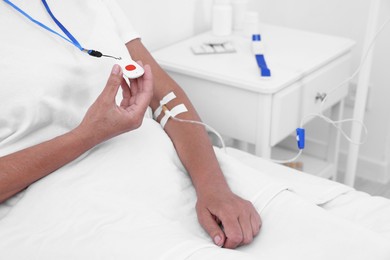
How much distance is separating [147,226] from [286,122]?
0.77 meters

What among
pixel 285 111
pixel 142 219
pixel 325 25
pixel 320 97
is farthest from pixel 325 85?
pixel 142 219

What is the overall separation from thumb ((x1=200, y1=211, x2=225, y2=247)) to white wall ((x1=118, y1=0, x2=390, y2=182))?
90cm

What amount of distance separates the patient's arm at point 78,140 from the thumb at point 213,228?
0.22 meters

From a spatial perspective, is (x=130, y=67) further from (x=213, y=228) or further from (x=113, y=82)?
(x=213, y=228)

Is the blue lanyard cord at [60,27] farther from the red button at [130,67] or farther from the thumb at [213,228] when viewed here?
the thumb at [213,228]

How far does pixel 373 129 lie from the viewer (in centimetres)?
225

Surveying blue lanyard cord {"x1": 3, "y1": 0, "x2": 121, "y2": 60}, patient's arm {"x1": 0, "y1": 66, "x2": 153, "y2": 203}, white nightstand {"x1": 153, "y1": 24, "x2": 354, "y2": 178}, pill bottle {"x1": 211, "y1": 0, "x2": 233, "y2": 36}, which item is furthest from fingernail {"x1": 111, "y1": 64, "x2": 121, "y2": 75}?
pill bottle {"x1": 211, "y1": 0, "x2": 233, "y2": 36}

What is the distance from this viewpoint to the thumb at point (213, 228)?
1.01 metres

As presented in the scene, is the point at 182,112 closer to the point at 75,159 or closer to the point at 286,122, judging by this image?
the point at 75,159

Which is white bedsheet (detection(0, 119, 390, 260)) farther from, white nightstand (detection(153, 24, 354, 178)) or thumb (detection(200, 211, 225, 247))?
white nightstand (detection(153, 24, 354, 178))

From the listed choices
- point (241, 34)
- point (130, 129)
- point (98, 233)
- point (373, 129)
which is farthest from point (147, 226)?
point (373, 129)

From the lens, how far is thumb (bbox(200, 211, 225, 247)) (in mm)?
1007

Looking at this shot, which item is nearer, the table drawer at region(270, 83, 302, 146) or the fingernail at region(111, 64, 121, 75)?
the fingernail at region(111, 64, 121, 75)

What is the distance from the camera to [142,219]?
3.14 feet
